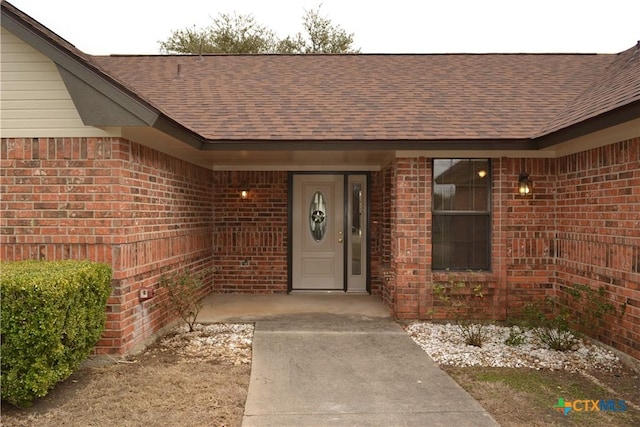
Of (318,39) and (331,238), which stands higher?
(318,39)

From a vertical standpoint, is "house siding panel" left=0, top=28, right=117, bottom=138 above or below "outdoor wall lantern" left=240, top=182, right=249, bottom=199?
above

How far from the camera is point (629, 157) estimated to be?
503 cm

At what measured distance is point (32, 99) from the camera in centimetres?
479

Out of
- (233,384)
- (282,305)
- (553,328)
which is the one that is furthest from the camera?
(282,305)

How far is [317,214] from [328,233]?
0.45 meters

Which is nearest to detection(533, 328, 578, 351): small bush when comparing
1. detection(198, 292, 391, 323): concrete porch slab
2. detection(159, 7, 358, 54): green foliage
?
detection(198, 292, 391, 323): concrete porch slab

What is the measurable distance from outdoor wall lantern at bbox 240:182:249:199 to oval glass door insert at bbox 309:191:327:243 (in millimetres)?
1311

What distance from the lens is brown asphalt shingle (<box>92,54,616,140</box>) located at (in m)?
6.63

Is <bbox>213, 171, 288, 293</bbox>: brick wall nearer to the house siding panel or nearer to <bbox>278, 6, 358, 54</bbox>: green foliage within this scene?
the house siding panel

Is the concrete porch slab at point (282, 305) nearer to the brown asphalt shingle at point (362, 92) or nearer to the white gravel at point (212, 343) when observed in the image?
the white gravel at point (212, 343)

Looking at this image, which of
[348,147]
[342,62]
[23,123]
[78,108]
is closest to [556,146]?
[348,147]

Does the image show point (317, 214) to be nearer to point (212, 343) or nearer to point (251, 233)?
point (251, 233)

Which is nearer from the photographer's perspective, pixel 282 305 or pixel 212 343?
pixel 212 343

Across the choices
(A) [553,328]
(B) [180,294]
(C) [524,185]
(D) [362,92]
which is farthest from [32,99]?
(A) [553,328]
